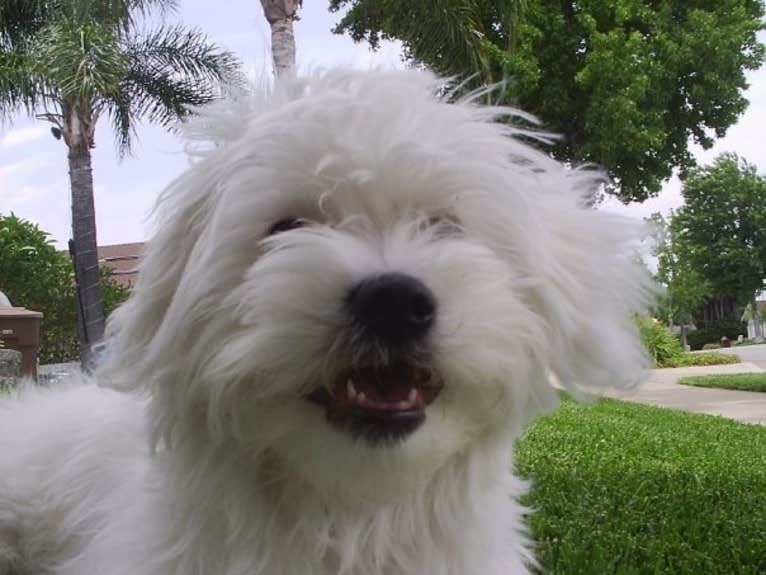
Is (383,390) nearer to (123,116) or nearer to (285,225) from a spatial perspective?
(285,225)

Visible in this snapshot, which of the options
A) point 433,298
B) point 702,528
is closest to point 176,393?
point 433,298

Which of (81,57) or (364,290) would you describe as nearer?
(364,290)

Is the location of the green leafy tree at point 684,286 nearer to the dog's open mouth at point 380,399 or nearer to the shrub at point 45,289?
the shrub at point 45,289

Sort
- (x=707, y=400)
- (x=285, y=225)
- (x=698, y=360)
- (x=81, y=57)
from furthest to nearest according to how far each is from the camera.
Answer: (x=698, y=360)
(x=707, y=400)
(x=81, y=57)
(x=285, y=225)

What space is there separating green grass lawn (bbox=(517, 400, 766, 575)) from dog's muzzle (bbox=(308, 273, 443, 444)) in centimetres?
97

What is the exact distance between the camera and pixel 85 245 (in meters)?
16.7

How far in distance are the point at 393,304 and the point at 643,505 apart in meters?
2.97

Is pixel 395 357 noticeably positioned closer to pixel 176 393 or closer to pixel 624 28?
pixel 176 393

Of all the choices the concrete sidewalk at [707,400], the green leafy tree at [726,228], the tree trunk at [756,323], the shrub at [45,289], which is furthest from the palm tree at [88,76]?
the tree trunk at [756,323]

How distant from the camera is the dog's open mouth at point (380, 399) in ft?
6.49

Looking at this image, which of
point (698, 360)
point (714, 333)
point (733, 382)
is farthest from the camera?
point (714, 333)

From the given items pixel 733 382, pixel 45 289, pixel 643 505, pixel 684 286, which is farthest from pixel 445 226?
pixel 684 286

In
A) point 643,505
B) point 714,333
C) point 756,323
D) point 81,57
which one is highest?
point 81,57

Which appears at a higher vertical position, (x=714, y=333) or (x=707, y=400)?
(x=714, y=333)
